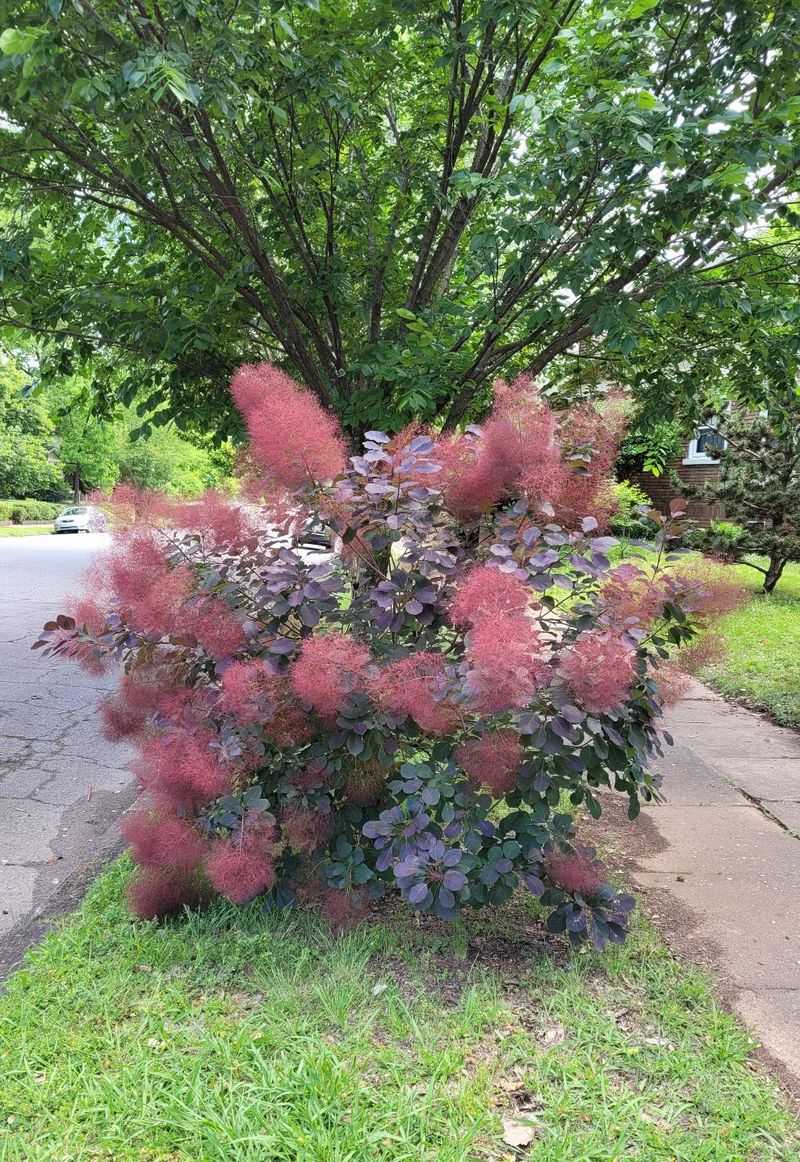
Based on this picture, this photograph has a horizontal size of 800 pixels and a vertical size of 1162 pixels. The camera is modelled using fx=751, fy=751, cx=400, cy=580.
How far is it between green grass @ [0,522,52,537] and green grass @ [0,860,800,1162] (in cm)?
2900

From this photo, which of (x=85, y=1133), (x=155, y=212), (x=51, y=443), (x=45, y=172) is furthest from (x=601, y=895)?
(x=51, y=443)

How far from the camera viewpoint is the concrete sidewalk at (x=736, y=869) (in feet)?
7.65

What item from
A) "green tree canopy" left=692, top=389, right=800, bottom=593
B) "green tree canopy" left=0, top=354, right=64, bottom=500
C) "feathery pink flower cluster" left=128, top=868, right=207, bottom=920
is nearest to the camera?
"feathery pink flower cluster" left=128, top=868, right=207, bottom=920

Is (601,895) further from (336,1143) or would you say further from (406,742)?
(336,1143)

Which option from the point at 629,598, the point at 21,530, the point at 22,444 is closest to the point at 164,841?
the point at 629,598

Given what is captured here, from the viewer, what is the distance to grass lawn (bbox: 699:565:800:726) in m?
6.00

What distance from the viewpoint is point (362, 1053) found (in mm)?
1981

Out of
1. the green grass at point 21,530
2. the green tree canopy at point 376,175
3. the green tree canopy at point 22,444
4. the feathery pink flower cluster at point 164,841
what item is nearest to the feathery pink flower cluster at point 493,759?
the feathery pink flower cluster at point 164,841

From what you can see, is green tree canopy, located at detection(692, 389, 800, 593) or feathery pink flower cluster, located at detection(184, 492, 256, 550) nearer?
feathery pink flower cluster, located at detection(184, 492, 256, 550)

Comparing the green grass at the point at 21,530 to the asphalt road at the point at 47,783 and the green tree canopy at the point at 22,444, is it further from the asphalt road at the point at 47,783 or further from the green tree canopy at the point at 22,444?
the asphalt road at the point at 47,783

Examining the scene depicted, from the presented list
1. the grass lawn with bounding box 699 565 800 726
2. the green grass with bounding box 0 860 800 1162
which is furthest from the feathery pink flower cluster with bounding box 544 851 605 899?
the grass lawn with bounding box 699 565 800 726

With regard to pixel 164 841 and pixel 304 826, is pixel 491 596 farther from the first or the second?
pixel 164 841

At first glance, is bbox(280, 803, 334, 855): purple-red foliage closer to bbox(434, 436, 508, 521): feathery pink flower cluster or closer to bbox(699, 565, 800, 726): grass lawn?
bbox(434, 436, 508, 521): feathery pink flower cluster

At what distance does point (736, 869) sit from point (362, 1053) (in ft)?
6.28
